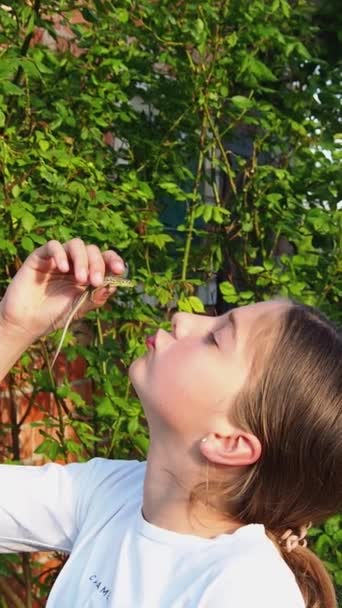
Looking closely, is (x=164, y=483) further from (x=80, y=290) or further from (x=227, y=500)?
(x=80, y=290)

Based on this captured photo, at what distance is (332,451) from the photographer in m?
1.45

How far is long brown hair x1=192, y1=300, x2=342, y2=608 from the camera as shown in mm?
1450

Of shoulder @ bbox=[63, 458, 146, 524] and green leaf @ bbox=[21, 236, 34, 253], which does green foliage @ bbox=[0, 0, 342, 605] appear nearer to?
green leaf @ bbox=[21, 236, 34, 253]

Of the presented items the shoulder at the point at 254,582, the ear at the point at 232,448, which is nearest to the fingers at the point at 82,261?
the ear at the point at 232,448

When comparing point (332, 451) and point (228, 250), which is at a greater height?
point (332, 451)

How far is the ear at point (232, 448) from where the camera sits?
4.83 ft

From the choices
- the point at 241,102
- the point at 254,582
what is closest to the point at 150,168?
the point at 241,102

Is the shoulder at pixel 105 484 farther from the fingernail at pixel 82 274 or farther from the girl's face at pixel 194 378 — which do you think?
the fingernail at pixel 82 274

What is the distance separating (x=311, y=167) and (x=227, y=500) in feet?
7.00

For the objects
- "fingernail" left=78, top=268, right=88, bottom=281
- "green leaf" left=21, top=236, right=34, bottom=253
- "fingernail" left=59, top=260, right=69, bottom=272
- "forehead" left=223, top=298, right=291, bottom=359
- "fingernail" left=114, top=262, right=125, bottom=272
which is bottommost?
"green leaf" left=21, top=236, right=34, bottom=253

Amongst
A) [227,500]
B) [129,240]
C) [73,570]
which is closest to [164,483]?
[227,500]

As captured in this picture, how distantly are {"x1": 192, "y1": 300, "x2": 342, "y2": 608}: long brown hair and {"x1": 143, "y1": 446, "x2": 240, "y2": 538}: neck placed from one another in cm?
2

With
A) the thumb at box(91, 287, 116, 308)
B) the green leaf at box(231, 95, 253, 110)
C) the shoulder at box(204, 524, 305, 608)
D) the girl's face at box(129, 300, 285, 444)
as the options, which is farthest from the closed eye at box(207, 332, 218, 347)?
the green leaf at box(231, 95, 253, 110)

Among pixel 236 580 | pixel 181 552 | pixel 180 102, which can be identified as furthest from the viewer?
pixel 180 102
